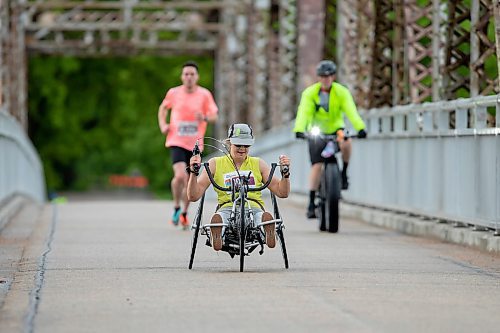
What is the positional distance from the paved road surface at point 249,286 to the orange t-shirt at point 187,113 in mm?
1673

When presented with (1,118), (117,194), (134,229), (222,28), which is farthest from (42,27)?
(134,229)

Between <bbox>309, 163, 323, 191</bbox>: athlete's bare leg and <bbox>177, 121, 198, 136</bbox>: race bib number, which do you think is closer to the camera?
<bbox>309, 163, 323, 191</bbox>: athlete's bare leg

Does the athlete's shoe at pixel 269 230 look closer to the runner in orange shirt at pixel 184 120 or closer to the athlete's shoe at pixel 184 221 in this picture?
the athlete's shoe at pixel 184 221

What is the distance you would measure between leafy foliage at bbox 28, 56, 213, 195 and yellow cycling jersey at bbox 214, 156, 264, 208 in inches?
2100

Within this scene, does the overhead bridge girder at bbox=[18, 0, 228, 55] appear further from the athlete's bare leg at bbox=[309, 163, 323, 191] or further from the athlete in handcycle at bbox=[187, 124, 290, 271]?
the athlete in handcycle at bbox=[187, 124, 290, 271]

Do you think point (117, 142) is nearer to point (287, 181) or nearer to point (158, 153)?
point (158, 153)

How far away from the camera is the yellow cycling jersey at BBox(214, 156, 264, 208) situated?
1256cm

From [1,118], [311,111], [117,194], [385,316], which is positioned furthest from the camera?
[117,194]

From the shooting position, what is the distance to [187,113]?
1872 cm

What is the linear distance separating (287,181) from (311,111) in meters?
5.23

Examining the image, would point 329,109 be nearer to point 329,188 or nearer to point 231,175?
point 329,188

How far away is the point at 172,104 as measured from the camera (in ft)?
61.8

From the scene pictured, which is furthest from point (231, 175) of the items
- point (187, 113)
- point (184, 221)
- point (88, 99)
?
point (88, 99)

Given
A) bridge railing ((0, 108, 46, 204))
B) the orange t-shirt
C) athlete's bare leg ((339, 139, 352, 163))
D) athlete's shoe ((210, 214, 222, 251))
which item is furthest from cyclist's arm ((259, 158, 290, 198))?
bridge railing ((0, 108, 46, 204))
